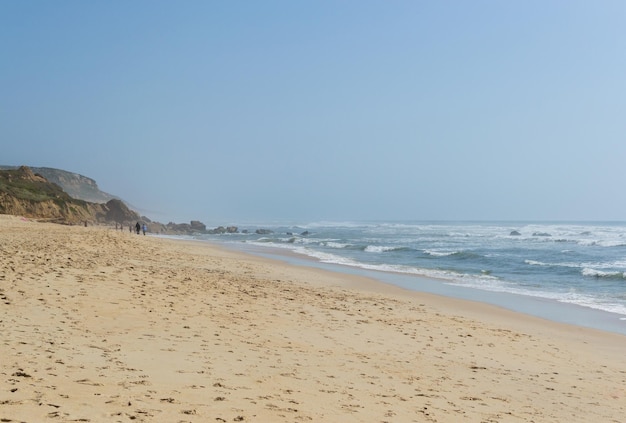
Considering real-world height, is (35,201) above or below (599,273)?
above

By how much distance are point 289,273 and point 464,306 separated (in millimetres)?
7823

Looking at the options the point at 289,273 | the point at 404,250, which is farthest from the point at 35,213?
the point at 289,273

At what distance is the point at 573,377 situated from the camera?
25.3 ft

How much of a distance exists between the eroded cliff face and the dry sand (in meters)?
37.5

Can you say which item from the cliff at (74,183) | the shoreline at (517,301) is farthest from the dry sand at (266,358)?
the cliff at (74,183)

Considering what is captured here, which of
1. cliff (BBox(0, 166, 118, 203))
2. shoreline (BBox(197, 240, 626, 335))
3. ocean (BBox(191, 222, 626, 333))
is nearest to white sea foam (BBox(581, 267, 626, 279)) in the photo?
ocean (BBox(191, 222, 626, 333))

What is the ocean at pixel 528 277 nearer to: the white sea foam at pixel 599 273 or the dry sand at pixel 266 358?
the white sea foam at pixel 599 273

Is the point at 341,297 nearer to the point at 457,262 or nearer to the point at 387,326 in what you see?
the point at 387,326

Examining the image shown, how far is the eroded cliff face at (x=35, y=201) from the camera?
151 feet

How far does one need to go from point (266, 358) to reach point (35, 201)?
48.1 m

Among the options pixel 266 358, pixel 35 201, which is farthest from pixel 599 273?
pixel 35 201

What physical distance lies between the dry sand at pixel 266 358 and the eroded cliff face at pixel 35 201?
123 ft

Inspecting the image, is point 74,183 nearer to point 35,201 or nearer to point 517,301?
point 35,201

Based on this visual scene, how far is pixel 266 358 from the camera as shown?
22.5 ft
